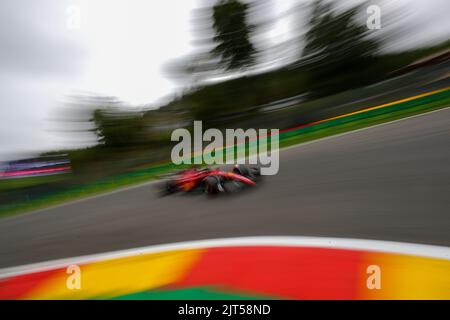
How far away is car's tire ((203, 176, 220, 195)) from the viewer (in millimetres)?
2986

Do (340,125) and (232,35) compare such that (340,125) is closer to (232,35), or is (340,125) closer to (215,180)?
(215,180)

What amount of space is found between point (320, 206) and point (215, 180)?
1.18 m

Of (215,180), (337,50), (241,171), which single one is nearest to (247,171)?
(241,171)

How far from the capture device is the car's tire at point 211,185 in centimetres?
299

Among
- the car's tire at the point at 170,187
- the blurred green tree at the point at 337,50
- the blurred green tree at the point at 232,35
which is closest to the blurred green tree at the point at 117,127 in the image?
the blurred green tree at the point at 232,35

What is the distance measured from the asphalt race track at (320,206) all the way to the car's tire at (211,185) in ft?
0.37

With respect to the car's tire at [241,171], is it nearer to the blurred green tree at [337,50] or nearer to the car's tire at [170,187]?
the car's tire at [170,187]

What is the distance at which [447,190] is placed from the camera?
7.18 ft

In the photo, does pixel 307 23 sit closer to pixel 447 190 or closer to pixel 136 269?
pixel 447 190

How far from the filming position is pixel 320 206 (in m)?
2.51

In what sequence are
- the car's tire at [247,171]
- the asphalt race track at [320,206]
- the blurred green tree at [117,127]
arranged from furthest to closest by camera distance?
the blurred green tree at [117,127] < the car's tire at [247,171] < the asphalt race track at [320,206]

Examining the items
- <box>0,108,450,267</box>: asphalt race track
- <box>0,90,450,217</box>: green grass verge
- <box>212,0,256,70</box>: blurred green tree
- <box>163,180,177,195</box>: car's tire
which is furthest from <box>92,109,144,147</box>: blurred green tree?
<box>0,108,450,267</box>: asphalt race track

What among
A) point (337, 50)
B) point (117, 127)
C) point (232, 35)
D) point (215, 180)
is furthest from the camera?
point (117, 127)

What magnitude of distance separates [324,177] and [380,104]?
70.6 inches
